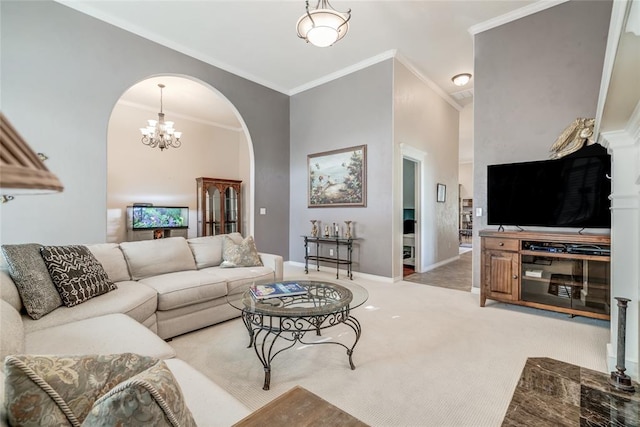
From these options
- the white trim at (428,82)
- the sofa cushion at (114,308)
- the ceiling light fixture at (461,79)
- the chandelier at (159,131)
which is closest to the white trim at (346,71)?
the white trim at (428,82)

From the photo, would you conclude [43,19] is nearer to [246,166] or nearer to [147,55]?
[147,55]

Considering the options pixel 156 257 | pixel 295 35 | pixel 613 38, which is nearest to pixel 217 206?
pixel 156 257

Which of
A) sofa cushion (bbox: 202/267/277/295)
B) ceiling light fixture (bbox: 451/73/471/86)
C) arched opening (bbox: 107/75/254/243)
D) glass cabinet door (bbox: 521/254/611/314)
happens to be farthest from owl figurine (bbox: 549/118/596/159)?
arched opening (bbox: 107/75/254/243)

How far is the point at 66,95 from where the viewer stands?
10.6 ft

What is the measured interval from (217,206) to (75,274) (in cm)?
486

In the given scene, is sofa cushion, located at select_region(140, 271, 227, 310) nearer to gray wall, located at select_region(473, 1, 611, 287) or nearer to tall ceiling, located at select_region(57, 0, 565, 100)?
tall ceiling, located at select_region(57, 0, 565, 100)

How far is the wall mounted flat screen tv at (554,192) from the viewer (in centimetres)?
279

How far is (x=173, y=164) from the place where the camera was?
6.55m

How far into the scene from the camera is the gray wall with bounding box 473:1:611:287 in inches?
123

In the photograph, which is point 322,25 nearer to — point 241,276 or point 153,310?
point 241,276

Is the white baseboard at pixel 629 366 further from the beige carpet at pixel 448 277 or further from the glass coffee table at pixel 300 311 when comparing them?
the beige carpet at pixel 448 277

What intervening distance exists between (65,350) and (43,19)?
3.65 metres

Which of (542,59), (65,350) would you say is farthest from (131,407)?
(542,59)

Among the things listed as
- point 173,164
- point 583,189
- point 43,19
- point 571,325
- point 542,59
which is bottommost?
point 571,325
